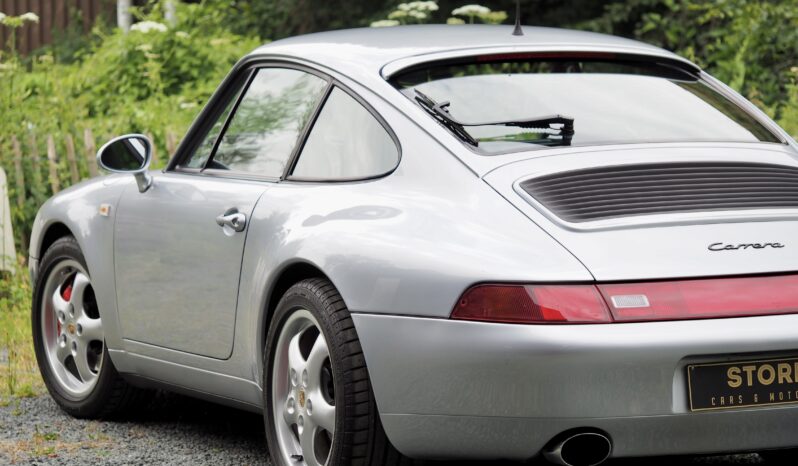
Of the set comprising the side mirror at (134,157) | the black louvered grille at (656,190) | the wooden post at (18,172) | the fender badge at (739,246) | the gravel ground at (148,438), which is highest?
the black louvered grille at (656,190)

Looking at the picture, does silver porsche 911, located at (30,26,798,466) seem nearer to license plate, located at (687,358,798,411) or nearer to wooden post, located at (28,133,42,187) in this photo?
license plate, located at (687,358,798,411)

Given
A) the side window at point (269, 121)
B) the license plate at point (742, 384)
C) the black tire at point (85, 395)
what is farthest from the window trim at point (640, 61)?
the black tire at point (85, 395)

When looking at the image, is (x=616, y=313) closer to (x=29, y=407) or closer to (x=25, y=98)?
(x=29, y=407)

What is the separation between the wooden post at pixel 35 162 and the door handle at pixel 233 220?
6.04 metres

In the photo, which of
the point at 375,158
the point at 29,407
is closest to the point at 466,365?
the point at 375,158

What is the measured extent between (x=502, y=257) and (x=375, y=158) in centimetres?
84

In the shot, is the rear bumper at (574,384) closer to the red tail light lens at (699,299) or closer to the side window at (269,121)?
the red tail light lens at (699,299)

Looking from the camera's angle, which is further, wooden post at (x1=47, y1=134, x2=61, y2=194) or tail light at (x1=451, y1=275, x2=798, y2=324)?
wooden post at (x1=47, y1=134, x2=61, y2=194)

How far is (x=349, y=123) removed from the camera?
4617 mm

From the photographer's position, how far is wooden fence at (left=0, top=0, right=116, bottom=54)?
1927 centimetres

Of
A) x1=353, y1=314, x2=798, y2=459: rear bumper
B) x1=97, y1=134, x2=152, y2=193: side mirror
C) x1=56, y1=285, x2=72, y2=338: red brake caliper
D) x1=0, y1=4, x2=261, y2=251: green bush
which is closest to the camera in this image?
x1=353, y1=314, x2=798, y2=459: rear bumper

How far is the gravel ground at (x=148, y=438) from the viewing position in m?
5.18

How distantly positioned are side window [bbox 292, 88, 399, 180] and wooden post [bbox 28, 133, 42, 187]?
20.4ft

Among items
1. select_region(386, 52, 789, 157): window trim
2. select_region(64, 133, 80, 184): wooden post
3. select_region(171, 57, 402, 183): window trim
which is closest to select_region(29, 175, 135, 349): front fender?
select_region(171, 57, 402, 183): window trim
